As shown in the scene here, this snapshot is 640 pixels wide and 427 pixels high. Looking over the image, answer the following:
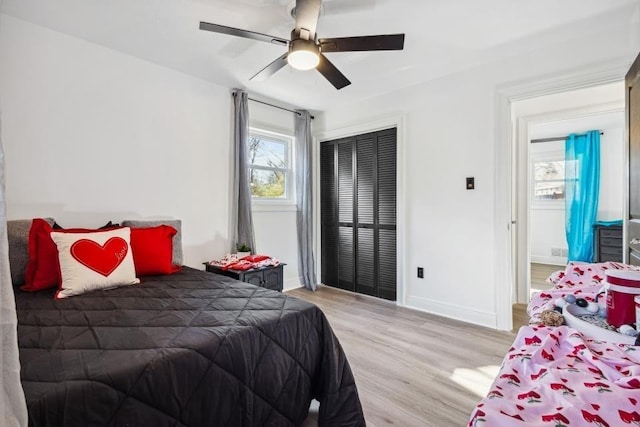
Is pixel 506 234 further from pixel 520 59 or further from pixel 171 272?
pixel 171 272

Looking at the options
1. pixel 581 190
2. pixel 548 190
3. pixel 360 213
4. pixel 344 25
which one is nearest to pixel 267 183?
pixel 360 213

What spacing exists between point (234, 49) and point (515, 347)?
8.98ft

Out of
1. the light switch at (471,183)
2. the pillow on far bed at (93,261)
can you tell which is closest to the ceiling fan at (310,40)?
the pillow on far bed at (93,261)

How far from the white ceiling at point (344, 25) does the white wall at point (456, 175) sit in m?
0.18

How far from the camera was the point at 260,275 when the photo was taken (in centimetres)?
293

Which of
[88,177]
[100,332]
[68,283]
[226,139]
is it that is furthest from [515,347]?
[226,139]

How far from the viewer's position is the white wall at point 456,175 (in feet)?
8.68

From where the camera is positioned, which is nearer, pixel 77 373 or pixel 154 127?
pixel 77 373

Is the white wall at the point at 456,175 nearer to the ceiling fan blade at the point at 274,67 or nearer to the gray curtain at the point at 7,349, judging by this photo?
the ceiling fan blade at the point at 274,67

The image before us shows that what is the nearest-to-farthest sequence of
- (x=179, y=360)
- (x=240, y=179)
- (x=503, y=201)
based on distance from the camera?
(x=179, y=360) → (x=503, y=201) → (x=240, y=179)

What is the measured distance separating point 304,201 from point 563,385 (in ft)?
11.6

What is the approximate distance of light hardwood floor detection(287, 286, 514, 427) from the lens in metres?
1.68

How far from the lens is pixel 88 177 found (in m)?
2.43

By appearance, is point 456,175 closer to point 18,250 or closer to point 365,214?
point 365,214
